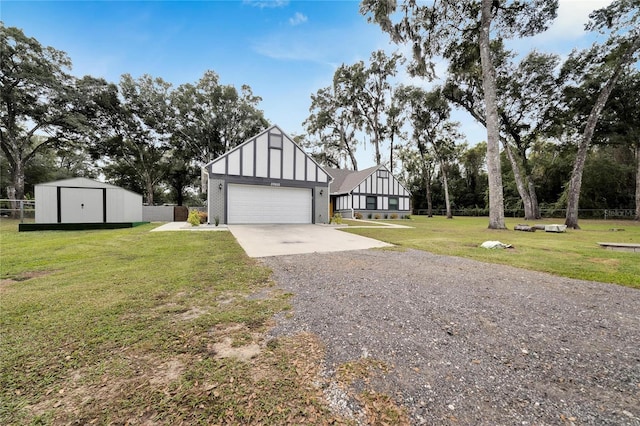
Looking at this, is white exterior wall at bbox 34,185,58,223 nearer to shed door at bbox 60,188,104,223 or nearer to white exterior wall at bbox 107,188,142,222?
shed door at bbox 60,188,104,223

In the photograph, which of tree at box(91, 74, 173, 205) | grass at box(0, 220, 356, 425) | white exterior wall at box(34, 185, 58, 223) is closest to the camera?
grass at box(0, 220, 356, 425)

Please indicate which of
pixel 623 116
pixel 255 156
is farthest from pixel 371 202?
pixel 623 116

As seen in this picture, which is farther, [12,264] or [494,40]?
[494,40]

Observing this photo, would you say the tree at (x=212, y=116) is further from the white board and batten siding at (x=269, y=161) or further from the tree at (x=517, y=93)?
the tree at (x=517, y=93)

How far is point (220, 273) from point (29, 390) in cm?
266

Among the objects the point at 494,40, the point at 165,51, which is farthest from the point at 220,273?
the point at 494,40

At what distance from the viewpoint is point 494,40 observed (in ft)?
48.9

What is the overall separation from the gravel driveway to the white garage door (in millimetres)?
10453

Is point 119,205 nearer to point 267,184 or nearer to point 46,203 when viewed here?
point 46,203

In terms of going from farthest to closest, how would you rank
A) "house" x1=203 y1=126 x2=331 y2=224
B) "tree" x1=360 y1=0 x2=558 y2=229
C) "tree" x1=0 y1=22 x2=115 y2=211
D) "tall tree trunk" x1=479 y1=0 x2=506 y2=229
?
"tree" x1=0 y1=22 x2=115 y2=211 → "house" x1=203 y1=126 x2=331 y2=224 → "tree" x1=360 y1=0 x2=558 y2=229 → "tall tree trunk" x1=479 y1=0 x2=506 y2=229

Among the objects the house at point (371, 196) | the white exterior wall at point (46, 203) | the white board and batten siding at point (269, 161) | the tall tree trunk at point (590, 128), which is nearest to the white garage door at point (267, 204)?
the white board and batten siding at point (269, 161)

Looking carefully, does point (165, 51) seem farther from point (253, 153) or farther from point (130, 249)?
point (130, 249)

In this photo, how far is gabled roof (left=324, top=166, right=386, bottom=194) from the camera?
23.9m

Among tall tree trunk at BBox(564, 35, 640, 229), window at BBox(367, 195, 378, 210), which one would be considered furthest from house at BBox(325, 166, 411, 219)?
tall tree trunk at BBox(564, 35, 640, 229)
